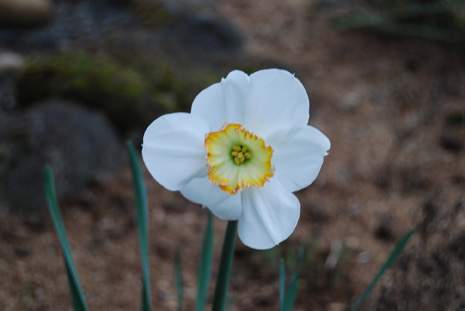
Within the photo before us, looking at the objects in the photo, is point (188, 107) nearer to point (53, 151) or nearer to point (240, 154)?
point (53, 151)

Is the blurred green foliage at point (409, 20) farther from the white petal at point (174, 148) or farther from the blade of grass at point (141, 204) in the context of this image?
the white petal at point (174, 148)

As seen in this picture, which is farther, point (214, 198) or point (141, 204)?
point (141, 204)

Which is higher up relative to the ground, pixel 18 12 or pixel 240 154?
pixel 240 154

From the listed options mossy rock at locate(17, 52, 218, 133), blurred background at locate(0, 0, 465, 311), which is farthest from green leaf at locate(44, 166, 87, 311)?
mossy rock at locate(17, 52, 218, 133)

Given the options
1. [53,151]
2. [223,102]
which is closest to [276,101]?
[223,102]

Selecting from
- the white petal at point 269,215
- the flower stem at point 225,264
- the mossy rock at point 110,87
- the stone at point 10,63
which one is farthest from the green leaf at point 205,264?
the stone at point 10,63

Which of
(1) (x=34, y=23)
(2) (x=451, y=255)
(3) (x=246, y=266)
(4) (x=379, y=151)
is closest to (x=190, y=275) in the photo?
(3) (x=246, y=266)
